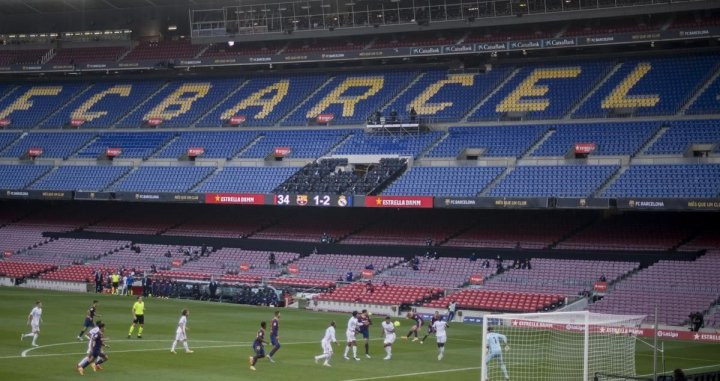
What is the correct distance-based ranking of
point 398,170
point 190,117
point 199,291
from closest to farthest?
point 199,291 < point 398,170 < point 190,117

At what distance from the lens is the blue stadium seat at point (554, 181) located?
57.8 metres

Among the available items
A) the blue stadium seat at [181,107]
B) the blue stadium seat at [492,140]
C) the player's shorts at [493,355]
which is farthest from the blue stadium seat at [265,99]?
the player's shorts at [493,355]

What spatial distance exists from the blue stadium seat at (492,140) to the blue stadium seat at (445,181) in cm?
158

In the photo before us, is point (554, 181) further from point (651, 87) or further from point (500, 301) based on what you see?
point (651, 87)

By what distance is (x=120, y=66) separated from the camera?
8312 centimetres

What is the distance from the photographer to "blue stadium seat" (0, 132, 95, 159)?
79119 mm

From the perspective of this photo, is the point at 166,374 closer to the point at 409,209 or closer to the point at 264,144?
the point at 409,209

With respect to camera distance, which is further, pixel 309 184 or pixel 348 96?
pixel 348 96

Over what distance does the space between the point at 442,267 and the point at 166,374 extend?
3159 cm

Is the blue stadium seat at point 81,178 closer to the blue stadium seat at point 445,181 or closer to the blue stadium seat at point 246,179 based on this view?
the blue stadium seat at point 246,179

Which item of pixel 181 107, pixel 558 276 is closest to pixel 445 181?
pixel 558 276

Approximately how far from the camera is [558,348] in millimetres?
35844

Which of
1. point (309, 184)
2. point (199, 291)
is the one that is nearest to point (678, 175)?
point (309, 184)

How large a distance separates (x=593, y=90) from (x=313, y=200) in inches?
788
